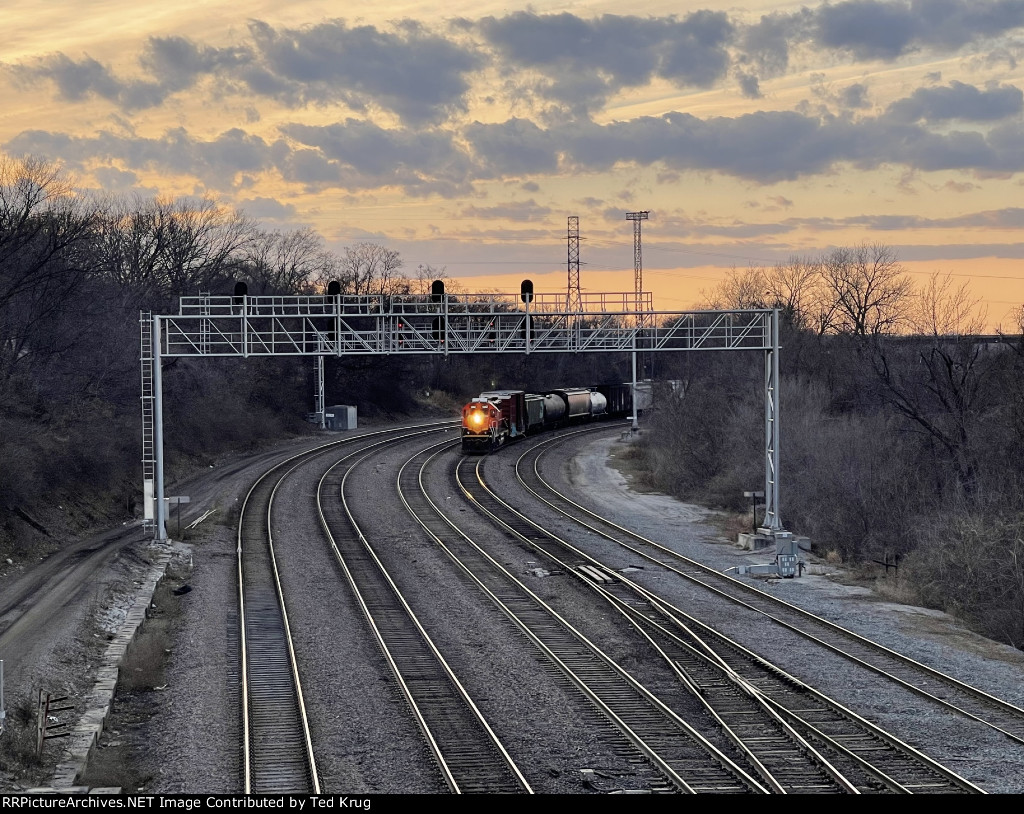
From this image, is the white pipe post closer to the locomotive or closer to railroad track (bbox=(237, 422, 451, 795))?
railroad track (bbox=(237, 422, 451, 795))

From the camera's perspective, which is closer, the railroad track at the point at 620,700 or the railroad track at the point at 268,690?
the railroad track at the point at 620,700

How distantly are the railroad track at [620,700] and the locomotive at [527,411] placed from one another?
2550cm

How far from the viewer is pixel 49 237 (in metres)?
42.4

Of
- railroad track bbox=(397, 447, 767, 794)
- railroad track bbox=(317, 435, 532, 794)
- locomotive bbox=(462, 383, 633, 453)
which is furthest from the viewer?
locomotive bbox=(462, 383, 633, 453)

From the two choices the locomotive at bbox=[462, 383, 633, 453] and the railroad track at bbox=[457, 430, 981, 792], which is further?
the locomotive at bbox=[462, 383, 633, 453]

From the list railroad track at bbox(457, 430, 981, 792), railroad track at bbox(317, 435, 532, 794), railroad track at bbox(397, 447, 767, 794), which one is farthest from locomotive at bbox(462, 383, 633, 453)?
railroad track at bbox(457, 430, 981, 792)

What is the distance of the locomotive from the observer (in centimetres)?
5525

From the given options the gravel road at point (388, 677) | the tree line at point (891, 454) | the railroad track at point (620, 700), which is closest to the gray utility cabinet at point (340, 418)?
the tree line at point (891, 454)

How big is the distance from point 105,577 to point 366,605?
735cm

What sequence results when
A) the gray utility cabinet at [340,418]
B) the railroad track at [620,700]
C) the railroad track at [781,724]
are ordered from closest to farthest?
1. the railroad track at [781,724]
2. the railroad track at [620,700]
3. the gray utility cabinet at [340,418]

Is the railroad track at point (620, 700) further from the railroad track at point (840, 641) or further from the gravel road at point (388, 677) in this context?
the railroad track at point (840, 641)

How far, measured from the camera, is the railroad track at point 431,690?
→ 13.6 m

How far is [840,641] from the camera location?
20609 mm

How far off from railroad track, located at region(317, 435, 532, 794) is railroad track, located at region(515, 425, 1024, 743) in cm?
713
